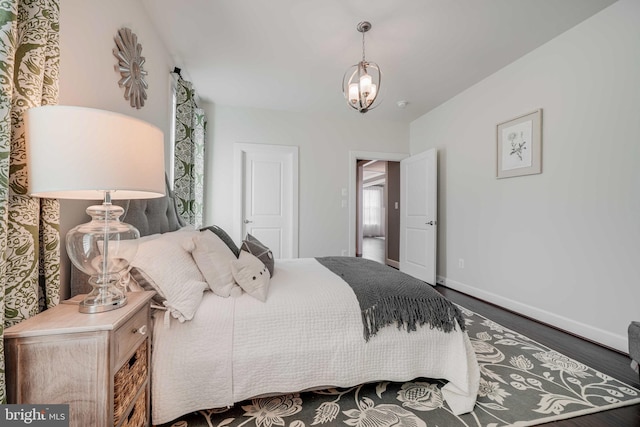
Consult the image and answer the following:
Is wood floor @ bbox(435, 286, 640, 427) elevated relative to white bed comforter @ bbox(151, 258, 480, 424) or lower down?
lower down

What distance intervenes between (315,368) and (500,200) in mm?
2705

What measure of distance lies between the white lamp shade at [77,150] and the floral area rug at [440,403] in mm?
1183

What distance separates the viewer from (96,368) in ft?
2.68

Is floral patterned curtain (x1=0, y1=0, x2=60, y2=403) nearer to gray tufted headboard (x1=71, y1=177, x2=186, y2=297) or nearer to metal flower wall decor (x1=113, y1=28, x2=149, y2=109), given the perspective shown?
gray tufted headboard (x1=71, y1=177, x2=186, y2=297)

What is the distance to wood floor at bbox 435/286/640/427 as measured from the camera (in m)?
1.27

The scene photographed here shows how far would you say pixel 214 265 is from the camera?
4.58 ft

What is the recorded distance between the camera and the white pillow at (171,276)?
46.7 inches

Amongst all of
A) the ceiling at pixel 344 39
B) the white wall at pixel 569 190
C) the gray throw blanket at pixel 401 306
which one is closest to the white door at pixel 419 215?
the white wall at pixel 569 190

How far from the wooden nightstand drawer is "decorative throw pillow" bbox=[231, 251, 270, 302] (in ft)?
1.41

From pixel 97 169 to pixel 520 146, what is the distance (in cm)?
333

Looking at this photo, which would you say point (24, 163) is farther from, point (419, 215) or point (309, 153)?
point (419, 215)

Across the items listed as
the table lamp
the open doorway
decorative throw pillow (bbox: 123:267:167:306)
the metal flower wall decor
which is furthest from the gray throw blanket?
the open doorway

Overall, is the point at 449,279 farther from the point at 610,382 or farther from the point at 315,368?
the point at 315,368

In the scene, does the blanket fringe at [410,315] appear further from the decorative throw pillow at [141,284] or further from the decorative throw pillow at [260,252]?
the decorative throw pillow at [141,284]
